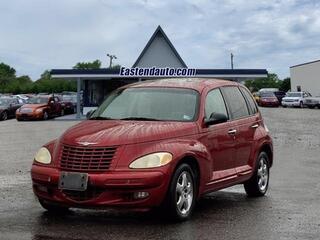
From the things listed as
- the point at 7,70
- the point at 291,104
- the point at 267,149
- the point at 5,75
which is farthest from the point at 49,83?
the point at 267,149

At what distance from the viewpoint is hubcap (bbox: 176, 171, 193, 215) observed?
7024 mm

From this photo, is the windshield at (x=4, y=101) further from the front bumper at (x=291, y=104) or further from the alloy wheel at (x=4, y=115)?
the front bumper at (x=291, y=104)

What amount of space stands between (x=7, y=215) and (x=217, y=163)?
2.87 meters

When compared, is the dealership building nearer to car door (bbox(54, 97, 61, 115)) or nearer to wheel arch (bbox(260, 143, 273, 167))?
car door (bbox(54, 97, 61, 115))

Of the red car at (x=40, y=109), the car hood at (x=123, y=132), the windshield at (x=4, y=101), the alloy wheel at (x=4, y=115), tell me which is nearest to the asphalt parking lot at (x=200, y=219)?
the car hood at (x=123, y=132)

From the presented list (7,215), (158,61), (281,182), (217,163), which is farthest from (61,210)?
(158,61)

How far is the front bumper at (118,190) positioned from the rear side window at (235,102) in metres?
2.38

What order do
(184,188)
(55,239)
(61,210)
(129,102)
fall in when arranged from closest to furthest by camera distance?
(55,239) → (184,188) → (61,210) → (129,102)

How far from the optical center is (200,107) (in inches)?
309

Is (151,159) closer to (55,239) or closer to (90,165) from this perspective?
(90,165)

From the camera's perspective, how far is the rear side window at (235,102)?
8.70 m

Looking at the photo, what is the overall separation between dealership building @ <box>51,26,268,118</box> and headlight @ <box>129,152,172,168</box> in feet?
107

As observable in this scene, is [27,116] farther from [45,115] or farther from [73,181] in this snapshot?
[73,181]

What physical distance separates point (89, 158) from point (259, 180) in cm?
357
